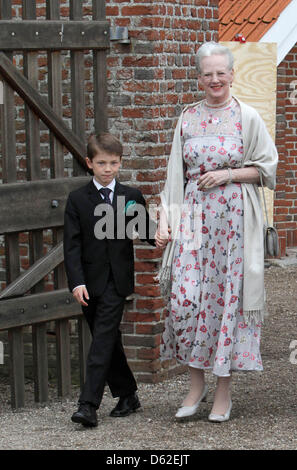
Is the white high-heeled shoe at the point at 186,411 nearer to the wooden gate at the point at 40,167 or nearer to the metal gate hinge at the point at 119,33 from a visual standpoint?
the wooden gate at the point at 40,167

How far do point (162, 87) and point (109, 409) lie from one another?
2.02 meters

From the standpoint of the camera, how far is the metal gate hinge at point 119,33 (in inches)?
265

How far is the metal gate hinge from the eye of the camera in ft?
22.1

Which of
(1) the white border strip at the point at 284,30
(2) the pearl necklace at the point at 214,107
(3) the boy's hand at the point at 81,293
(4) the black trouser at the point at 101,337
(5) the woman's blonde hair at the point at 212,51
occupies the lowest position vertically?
(4) the black trouser at the point at 101,337

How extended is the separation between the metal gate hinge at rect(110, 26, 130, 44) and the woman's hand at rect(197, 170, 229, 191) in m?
1.48

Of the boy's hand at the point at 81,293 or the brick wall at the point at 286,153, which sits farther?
the brick wall at the point at 286,153

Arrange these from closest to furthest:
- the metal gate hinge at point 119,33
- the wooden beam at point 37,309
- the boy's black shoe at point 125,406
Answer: the boy's black shoe at point 125,406 → the wooden beam at point 37,309 → the metal gate hinge at point 119,33

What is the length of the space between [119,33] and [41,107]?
806 millimetres

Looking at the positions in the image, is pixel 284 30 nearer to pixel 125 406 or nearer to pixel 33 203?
pixel 33 203

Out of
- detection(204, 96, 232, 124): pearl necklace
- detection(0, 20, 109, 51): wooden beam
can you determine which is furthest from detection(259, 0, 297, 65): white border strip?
detection(204, 96, 232, 124): pearl necklace

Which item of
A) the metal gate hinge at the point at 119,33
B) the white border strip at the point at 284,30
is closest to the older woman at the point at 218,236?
the metal gate hinge at the point at 119,33

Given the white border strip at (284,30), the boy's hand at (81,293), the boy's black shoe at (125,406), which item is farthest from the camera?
the white border strip at (284,30)

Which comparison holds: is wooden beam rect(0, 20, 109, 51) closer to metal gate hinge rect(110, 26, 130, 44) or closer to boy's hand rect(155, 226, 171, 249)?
metal gate hinge rect(110, 26, 130, 44)

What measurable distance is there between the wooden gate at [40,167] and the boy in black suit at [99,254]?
22.9 inches
